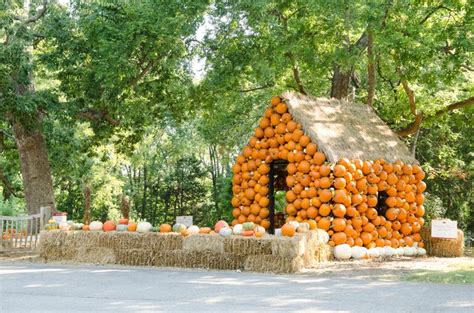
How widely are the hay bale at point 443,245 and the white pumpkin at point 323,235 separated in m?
4.28

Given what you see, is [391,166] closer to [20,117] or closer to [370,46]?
Result: [370,46]

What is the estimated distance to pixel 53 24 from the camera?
1784 centimetres

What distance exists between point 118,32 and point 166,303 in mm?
10366

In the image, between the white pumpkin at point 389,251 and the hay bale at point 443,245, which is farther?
the hay bale at point 443,245

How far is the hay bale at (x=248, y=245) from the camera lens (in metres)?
11.3

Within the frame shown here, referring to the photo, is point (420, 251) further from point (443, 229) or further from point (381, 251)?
point (381, 251)

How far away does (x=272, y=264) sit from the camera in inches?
441

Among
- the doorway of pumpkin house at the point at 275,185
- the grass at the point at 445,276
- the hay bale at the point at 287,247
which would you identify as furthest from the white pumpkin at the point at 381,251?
the hay bale at the point at 287,247

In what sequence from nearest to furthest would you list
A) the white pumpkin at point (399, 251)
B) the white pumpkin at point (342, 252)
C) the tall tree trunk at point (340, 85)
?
the white pumpkin at point (342, 252), the white pumpkin at point (399, 251), the tall tree trunk at point (340, 85)

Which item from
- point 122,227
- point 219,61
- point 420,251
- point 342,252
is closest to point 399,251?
point 420,251

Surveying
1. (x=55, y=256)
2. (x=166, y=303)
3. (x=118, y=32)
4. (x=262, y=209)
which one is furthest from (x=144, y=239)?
(x=118, y=32)

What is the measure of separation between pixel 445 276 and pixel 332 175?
160 inches

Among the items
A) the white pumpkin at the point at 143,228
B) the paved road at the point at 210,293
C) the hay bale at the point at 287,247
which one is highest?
the white pumpkin at the point at 143,228

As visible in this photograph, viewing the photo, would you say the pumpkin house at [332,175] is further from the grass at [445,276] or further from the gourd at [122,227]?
the gourd at [122,227]
